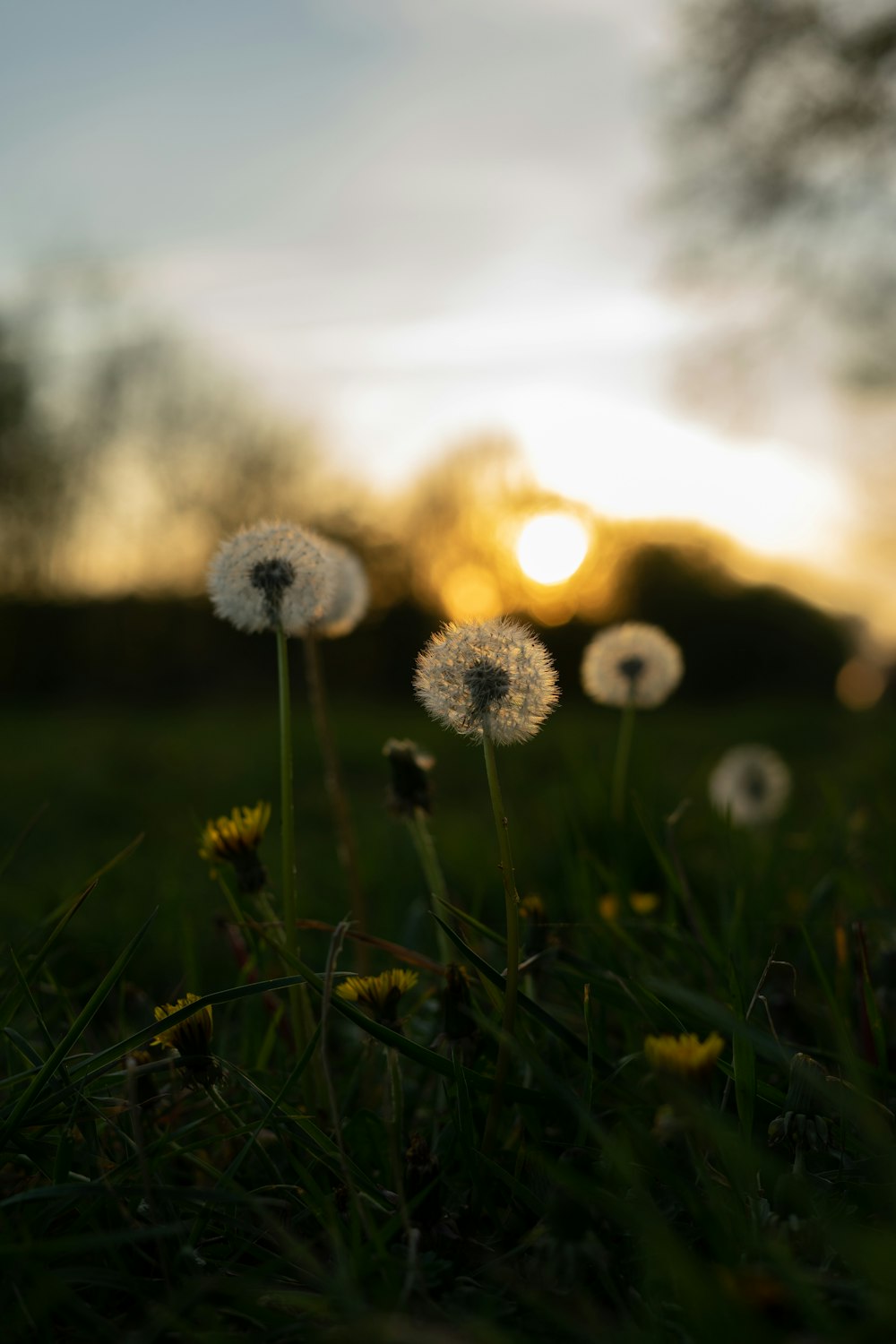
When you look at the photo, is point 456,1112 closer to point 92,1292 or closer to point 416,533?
point 92,1292

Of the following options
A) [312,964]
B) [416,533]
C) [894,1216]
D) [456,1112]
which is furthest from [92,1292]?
[416,533]

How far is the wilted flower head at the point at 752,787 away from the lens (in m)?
3.34

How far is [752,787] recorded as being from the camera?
3.43 m

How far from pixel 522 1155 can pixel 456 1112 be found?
0.08m

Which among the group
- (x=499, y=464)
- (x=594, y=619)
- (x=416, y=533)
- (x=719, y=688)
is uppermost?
(x=499, y=464)

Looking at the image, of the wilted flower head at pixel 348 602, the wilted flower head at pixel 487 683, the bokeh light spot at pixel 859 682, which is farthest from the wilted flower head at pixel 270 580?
the bokeh light spot at pixel 859 682

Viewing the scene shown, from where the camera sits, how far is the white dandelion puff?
83.9 inches

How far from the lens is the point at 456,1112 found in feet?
3.65

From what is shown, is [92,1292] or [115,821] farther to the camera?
[115,821]

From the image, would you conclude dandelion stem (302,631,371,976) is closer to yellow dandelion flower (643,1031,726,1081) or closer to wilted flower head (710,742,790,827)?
yellow dandelion flower (643,1031,726,1081)

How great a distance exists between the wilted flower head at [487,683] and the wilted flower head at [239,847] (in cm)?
37

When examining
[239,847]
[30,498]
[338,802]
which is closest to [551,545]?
[338,802]

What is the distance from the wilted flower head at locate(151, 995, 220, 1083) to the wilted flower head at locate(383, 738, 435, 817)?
1.80 ft

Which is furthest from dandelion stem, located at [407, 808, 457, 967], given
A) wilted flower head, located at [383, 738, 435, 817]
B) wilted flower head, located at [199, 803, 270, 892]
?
wilted flower head, located at [199, 803, 270, 892]
